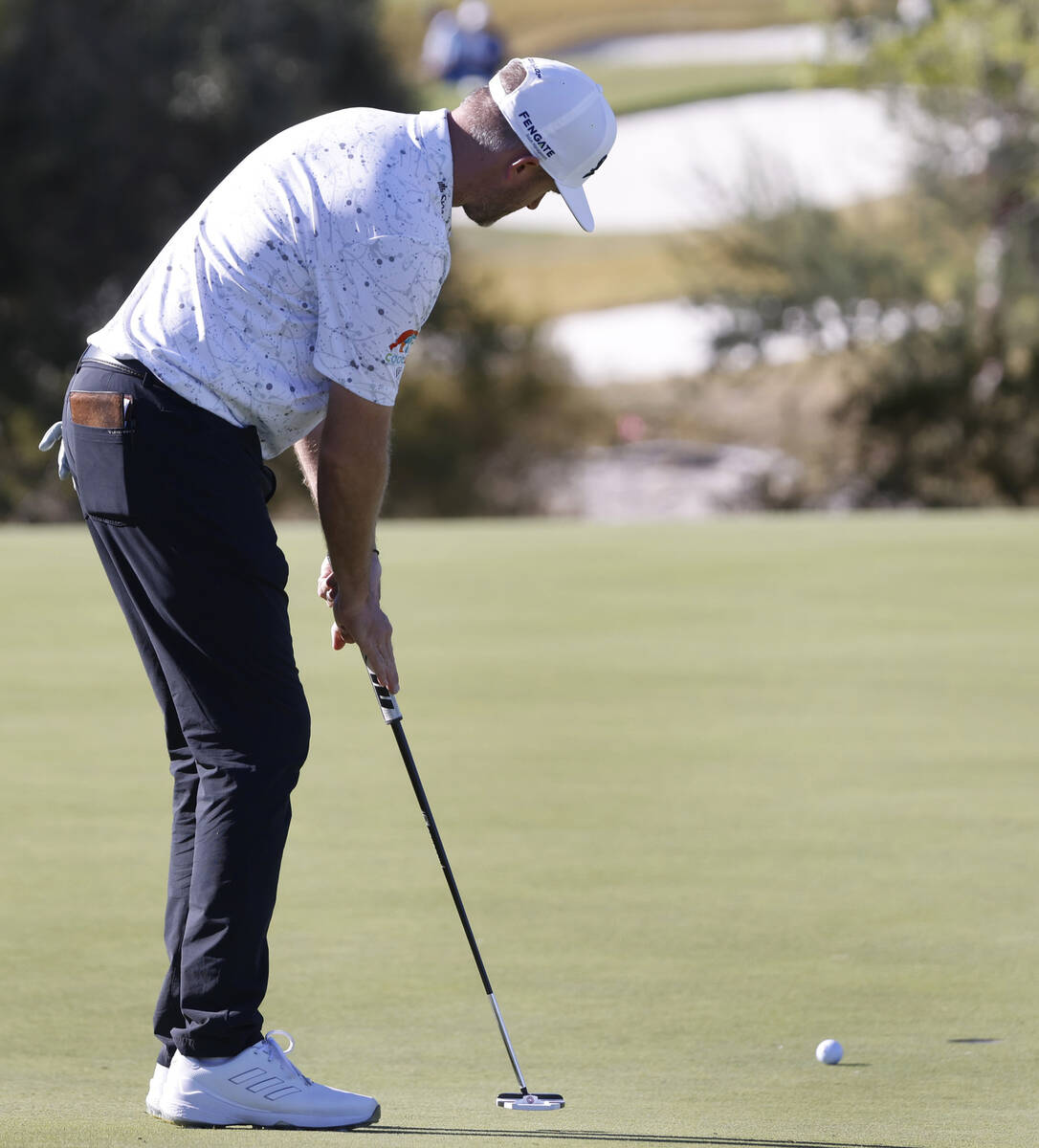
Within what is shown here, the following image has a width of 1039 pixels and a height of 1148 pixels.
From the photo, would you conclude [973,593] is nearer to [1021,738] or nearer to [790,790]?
[1021,738]

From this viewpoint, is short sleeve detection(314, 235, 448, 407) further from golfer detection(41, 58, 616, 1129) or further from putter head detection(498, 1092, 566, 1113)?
putter head detection(498, 1092, 566, 1113)

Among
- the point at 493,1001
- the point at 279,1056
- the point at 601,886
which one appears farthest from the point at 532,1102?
the point at 601,886

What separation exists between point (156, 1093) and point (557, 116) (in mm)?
1636

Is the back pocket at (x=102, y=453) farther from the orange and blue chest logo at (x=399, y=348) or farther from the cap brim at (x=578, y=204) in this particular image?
the cap brim at (x=578, y=204)

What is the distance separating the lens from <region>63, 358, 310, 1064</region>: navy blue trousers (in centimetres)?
295

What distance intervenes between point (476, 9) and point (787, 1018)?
31948 mm

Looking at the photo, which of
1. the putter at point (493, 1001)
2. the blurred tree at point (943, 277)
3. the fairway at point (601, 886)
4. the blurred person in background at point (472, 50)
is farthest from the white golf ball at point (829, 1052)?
the blurred person in background at point (472, 50)

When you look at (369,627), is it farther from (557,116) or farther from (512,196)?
(557,116)

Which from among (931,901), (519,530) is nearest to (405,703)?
(931,901)

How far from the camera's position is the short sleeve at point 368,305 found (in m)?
2.89

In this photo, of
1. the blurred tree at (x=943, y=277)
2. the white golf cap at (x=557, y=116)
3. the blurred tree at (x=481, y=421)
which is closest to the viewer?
the white golf cap at (x=557, y=116)

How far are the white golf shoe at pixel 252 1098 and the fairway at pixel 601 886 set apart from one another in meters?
0.04

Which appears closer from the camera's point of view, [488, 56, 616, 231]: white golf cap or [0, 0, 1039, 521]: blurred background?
[488, 56, 616, 231]: white golf cap

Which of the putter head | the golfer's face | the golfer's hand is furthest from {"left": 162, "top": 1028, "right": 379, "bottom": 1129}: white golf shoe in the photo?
the golfer's face
